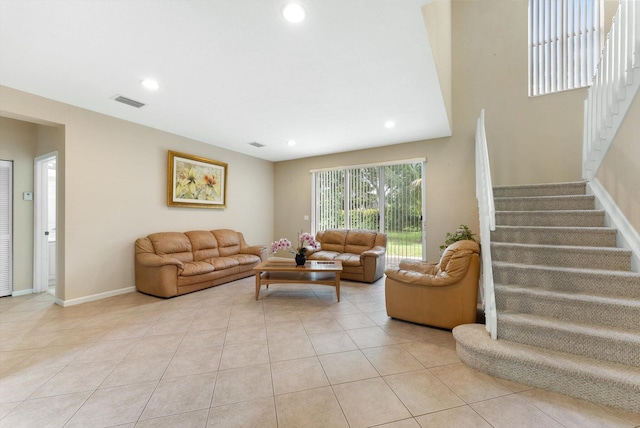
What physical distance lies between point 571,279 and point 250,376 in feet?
9.23

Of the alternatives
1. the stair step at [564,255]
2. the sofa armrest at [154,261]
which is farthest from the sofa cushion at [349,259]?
the sofa armrest at [154,261]

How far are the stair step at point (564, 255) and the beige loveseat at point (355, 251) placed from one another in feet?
6.84

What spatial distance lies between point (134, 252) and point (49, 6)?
3240mm

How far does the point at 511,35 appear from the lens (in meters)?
4.35

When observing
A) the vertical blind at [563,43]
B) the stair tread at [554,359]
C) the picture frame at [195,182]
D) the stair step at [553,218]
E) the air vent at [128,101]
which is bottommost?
the stair tread at [554,359]

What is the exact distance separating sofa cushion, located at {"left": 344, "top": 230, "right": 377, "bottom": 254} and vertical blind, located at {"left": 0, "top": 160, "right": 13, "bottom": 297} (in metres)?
5.33

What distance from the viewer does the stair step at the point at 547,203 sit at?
2.98 meters

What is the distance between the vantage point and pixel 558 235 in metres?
2.70

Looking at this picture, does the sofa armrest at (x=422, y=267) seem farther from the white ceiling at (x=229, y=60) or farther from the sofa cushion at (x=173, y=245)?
the sofa cushion at (x=173, y=245)

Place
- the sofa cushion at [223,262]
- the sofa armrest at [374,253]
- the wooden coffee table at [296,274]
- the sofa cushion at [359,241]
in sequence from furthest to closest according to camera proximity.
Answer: the sofa cushion at [359,241]
the sofa armrest at [374,253]
the sofa cushion at [223,262]
the wooden coffee table at [296,274]

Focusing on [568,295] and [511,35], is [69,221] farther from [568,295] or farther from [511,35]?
[511,35]

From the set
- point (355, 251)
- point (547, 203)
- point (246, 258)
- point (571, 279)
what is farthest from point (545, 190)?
point (246, 258)

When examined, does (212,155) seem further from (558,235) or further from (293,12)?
(558,235)

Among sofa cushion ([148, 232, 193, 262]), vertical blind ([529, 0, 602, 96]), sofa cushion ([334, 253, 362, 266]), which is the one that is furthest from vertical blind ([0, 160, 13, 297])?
vertical blind ([529, 0, 602, 96])
